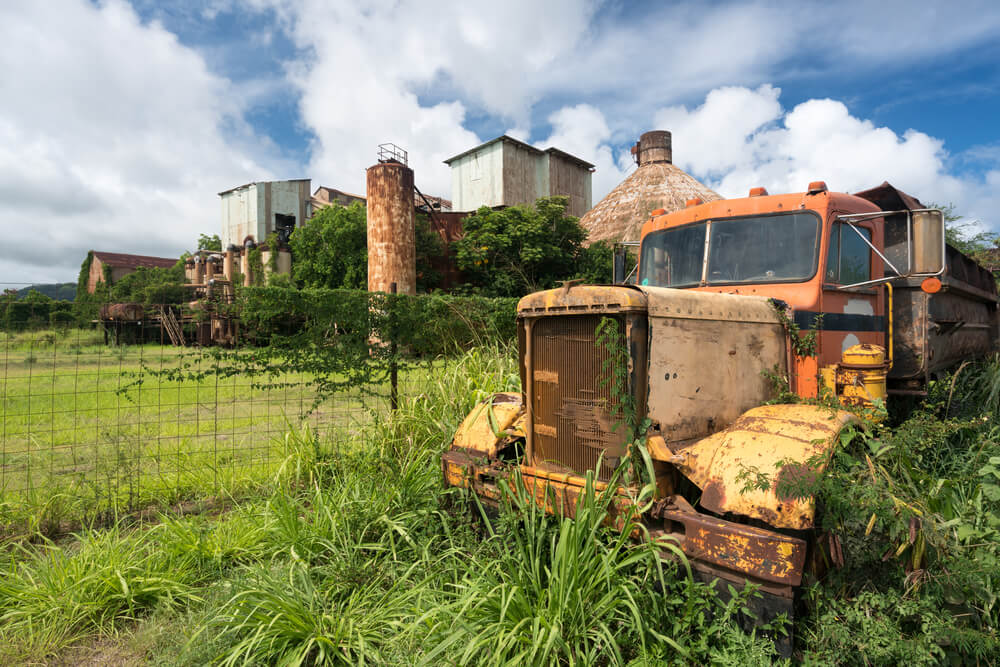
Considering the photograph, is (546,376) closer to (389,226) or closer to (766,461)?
(766,461)

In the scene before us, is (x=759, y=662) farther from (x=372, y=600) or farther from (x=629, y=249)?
(x=629, y=249)

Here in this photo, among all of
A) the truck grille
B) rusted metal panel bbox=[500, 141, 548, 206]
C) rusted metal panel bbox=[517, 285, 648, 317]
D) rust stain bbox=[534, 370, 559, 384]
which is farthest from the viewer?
rusted metal panel bbox=[500, 141, 548, 206]

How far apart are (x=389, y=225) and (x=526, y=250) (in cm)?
565

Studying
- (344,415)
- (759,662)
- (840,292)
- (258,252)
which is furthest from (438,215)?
(759,662)

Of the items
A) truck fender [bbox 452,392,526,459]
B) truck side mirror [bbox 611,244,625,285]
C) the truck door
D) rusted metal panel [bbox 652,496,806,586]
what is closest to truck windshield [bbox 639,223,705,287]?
truck side mirror [bbox 611,244,625,285]

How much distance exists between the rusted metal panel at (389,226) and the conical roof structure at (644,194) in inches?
405

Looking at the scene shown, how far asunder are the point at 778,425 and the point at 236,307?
4.68m

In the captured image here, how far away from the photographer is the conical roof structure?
27734 millimetres

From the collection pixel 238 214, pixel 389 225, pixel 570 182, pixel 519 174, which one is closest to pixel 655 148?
pixel 570 182

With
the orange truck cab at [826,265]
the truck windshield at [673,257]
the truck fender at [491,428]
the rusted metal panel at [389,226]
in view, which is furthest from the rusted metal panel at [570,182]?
the truck fender at [491,428]

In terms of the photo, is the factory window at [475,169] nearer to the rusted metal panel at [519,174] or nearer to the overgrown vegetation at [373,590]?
the rusted metal panel at [519,174]

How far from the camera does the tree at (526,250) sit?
22.4 metres

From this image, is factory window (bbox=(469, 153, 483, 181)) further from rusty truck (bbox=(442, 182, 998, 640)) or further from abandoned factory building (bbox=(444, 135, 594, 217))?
rusty truck (bbox=(442, 182, 998, 640))

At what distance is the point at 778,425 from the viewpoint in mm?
2934
